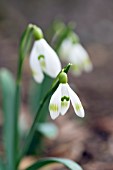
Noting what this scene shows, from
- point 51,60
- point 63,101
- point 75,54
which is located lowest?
point 63,101

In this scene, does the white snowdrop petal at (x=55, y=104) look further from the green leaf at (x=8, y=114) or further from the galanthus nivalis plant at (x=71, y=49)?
the galanthus nivalis plant at (x=71, y=49)

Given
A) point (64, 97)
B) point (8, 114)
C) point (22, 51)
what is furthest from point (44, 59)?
point (8, 114)

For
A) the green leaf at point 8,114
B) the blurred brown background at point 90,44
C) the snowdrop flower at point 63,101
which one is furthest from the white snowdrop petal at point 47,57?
the blurred brown background at point 90,44

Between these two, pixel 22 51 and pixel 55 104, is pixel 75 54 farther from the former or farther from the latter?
pixel 55 104

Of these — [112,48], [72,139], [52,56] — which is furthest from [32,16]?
[52,56]

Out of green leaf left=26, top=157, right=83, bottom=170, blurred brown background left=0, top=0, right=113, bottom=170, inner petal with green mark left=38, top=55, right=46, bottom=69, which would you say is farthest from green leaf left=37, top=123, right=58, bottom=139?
inner petal with green mark left=38, top=55, right=46, bottom=69

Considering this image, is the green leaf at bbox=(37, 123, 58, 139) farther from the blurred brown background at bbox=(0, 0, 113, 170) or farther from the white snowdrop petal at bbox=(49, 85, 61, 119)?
the white snowdrop petal at bbox=(49, 85, 61, 119)

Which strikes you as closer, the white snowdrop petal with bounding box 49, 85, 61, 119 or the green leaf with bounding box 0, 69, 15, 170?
the white snowdrop petal with bounding box 49, 85, 61, 119
